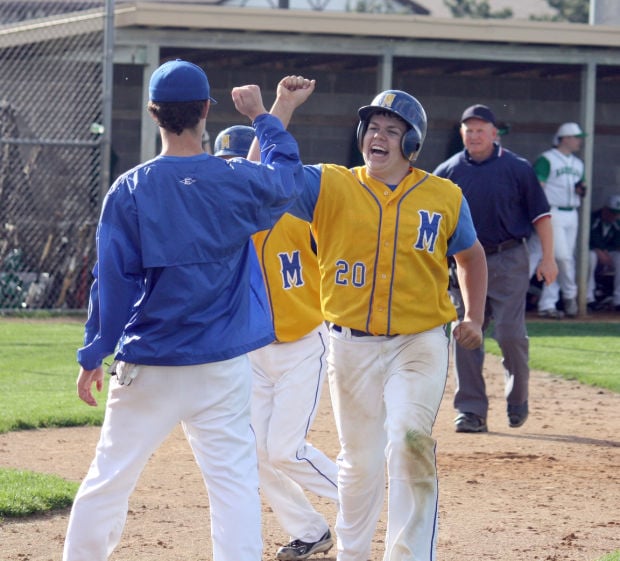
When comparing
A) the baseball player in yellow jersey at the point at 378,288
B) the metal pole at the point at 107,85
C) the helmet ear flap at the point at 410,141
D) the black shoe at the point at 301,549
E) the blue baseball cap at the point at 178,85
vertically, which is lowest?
the black shoe at the point at 301,549

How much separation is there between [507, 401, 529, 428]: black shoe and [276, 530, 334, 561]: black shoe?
10.1ft

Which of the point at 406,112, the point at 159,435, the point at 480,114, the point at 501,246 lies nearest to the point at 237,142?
the point at 406,112

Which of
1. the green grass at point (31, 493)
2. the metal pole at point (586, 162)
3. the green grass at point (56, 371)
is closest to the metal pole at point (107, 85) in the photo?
the green grass at point (56, 371)

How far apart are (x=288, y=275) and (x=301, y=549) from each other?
1.15 m

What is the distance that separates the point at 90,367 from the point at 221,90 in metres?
13.4

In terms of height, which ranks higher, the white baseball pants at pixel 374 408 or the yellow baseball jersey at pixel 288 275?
the yellow baseball jersey at pixel 288 275

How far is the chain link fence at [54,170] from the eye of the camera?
13.9m

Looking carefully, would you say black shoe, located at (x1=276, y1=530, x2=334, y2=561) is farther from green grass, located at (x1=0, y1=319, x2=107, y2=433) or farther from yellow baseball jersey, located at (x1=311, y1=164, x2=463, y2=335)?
green grass, located at (x1=0, y1=319, x2=107, y2=433)

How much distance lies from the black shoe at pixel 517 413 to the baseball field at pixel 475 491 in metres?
0.09

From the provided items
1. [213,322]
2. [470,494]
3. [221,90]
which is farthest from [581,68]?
[213,322]

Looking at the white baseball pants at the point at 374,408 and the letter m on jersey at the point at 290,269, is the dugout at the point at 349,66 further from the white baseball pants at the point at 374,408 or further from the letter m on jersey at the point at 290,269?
the white baseball pants at the point at 374,408

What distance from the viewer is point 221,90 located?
17031 mm

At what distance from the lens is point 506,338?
8.05 metres

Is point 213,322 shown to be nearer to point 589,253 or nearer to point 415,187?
Result: point 415,187
